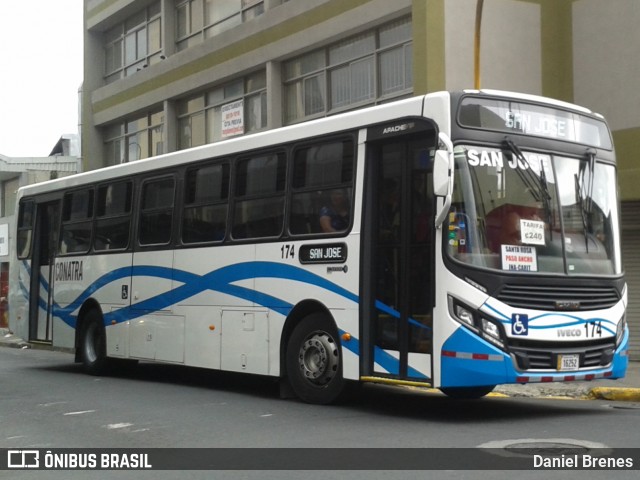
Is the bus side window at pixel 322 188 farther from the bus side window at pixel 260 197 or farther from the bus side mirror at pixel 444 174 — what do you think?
the bus side mirror at pixel 444 174

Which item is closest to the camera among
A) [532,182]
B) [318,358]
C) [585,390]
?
[532,182]

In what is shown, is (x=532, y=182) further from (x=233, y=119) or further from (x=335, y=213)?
(x=233, y=119)

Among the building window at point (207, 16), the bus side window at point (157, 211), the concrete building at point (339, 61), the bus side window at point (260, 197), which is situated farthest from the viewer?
the building window at point (207, 16)

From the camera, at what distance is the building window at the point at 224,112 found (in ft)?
92.1

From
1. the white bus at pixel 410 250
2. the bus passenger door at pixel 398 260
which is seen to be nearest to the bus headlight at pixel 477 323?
the white bus at pixel 410 250

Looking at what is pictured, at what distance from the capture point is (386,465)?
803 centimetres

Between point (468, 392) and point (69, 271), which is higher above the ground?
point (69, 271)

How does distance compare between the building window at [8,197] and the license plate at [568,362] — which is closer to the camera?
the license plate at [568,362]

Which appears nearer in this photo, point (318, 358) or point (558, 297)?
point (558, 297)

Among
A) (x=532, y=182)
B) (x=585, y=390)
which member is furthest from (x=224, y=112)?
(x=532, y=182)

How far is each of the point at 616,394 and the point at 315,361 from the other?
4374 millimetres

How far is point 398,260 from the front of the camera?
36.5ft

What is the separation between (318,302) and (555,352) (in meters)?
2.96

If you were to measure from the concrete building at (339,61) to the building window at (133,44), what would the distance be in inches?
2.8
